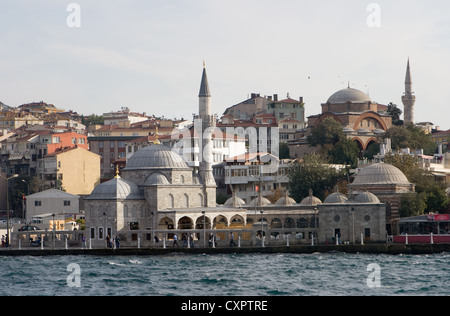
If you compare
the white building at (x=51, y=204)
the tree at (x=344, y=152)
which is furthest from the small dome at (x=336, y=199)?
A: the white building at (x=51, y=204)

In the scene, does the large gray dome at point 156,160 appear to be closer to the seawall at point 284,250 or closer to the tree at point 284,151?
the seawall at point 284,250

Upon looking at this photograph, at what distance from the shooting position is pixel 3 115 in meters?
117

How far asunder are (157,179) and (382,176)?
13.0 m

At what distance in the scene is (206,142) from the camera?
6119cm

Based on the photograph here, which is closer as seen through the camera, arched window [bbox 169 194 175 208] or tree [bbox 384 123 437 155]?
arched window [bbox 169 194 175 208]

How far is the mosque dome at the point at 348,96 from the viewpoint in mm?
88688

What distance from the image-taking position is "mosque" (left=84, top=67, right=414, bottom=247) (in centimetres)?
5322

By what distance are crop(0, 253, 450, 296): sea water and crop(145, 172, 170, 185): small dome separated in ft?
21.3

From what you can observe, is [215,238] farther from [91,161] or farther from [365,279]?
[91,161]

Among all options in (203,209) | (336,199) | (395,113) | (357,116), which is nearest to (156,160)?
(203,209)

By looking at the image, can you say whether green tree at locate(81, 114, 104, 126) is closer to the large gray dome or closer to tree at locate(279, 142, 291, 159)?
tree at locate(279, 142, 291, 159)

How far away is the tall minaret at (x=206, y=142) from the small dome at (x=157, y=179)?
11.0ft

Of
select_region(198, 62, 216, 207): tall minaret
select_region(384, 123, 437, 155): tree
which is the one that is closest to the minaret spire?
select_region(198, 62, 216, 207): tall minaret
